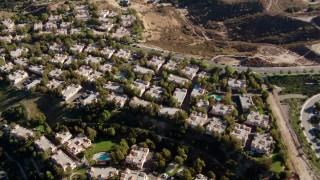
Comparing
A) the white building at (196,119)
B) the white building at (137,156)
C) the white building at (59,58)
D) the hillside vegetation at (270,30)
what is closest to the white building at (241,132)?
the white building at (196,119)

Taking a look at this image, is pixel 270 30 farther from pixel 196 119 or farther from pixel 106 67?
pixel 106 67

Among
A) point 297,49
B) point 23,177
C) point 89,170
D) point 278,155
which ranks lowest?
point 23,177

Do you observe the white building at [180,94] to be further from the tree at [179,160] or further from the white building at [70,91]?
the white building at [70,91]

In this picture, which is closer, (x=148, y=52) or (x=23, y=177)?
(x=23, y=177)

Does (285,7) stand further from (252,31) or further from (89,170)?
(89,170)

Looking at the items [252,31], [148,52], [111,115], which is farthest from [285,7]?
[111,115]

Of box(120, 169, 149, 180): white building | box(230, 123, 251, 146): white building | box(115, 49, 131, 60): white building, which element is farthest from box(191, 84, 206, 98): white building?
box(120, 169, 149, 180): white building

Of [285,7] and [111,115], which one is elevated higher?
[285,7]

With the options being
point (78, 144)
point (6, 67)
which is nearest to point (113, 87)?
point (78, 144)
